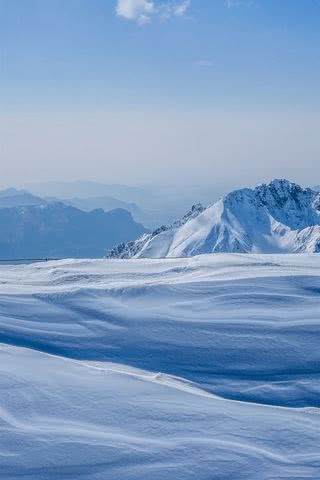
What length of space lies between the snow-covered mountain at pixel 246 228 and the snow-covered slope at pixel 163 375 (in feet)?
385

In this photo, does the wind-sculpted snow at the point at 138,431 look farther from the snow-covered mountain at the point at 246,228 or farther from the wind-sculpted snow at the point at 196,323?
the snow-covered mountain at the point at 246,228

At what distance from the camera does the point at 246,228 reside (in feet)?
506

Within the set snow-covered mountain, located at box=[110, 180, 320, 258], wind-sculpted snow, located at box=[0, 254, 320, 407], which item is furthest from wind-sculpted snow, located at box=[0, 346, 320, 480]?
snow-covered mountain, located at box=[110, 180, 320, 258]

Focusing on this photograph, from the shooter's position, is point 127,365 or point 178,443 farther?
point 127,365

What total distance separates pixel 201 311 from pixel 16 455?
2.32 metres

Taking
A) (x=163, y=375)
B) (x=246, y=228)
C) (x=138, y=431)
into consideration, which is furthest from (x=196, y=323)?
(x=246, y=228)

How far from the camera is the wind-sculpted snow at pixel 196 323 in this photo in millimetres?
4023

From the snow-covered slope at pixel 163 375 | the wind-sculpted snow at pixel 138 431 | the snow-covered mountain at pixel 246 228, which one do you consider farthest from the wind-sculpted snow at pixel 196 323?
the snow-covered mountain at pixel 246 228

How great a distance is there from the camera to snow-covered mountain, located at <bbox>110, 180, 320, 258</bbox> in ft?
447

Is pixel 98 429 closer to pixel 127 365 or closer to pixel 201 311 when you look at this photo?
pixel 127 365

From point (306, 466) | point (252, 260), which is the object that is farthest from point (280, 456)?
point (252, 260)

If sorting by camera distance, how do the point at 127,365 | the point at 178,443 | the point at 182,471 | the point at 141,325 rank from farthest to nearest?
the point at 141,325 → the point at 127,365 → the point at 178,443 → the point at 182,471

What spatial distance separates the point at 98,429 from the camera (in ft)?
10.6

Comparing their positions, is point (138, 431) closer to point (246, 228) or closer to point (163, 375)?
point (163, 375)
